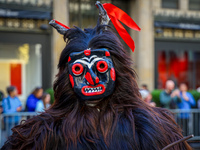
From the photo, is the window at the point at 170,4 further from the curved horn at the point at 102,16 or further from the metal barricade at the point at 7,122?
the curved horn at the point at 102,16

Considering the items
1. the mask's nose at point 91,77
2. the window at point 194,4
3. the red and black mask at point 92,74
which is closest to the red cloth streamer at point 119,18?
the red and black mask at point 92,74

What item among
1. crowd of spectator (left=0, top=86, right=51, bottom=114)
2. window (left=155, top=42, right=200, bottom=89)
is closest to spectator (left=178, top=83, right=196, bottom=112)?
crowd of spectator (left=0, top=86, right=51, bottom=114)

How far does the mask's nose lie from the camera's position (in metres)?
2.08

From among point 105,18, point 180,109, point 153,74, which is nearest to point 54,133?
point 105,18

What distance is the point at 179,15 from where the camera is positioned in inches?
517

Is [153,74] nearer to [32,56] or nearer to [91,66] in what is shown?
[32,56]

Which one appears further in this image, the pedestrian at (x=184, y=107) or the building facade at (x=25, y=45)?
the building facade at (x=25, y=45)

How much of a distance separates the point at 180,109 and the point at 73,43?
5.89 meters

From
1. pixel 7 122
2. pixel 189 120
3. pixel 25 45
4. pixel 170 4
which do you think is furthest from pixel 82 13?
pixel 7 122

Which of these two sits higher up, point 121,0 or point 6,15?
point 121,0

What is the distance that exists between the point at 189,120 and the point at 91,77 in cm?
614

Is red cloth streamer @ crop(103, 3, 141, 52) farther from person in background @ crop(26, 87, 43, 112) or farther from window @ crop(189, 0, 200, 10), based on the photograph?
window @ crop(189, 0, 200, 10)

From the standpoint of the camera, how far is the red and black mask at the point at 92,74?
2090 millimetres

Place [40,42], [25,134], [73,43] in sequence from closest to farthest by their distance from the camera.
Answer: [25,134]
[73,43]
[40,42]
